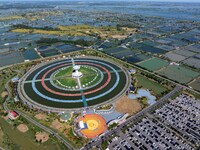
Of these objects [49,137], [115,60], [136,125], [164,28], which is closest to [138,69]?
[115,60]

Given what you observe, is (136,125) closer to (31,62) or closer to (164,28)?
(31,62)

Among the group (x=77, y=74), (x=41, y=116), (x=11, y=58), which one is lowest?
(x=41, y=116)

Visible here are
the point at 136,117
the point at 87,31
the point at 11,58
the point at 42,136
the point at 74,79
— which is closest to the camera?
the point at 42,136

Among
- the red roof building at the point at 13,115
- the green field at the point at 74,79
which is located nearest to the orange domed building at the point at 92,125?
the green field at the point at 74,79

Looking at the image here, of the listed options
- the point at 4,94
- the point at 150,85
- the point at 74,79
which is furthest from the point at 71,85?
the point at 150,85

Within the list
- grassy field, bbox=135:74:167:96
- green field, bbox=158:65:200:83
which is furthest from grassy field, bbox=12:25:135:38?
grassy field, bbox=135:74:167:96

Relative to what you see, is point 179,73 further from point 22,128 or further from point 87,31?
A: point 87,31

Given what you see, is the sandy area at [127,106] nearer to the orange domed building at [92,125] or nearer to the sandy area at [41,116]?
the orange domed building at [92,125]

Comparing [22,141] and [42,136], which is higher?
[42,136]
